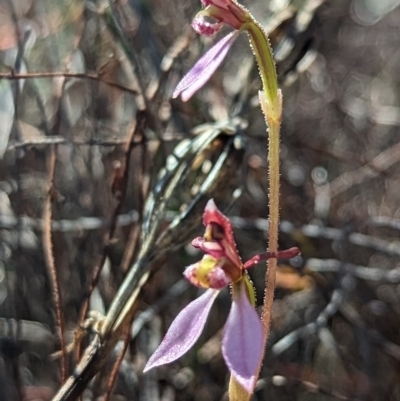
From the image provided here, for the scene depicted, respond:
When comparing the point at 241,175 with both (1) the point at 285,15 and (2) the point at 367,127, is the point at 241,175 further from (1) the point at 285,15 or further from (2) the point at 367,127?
(2) the point at 367,127

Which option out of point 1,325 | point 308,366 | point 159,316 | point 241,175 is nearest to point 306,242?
point 308,366

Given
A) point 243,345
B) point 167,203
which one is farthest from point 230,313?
point 167,203

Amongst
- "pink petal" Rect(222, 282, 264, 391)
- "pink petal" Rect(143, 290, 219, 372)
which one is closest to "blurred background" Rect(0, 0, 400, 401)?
"pink petal" Rect(143, 290, 219, 372)

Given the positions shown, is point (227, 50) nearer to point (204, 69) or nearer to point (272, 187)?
point (204, 69)

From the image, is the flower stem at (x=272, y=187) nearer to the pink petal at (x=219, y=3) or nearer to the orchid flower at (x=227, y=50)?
the orchid flower at (x=227, y=50)

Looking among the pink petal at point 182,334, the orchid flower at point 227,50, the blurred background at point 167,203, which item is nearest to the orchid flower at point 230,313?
the pink petal at point 182,334

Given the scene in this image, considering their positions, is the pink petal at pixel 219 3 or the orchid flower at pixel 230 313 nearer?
the orchid flower at pixel 230 313
